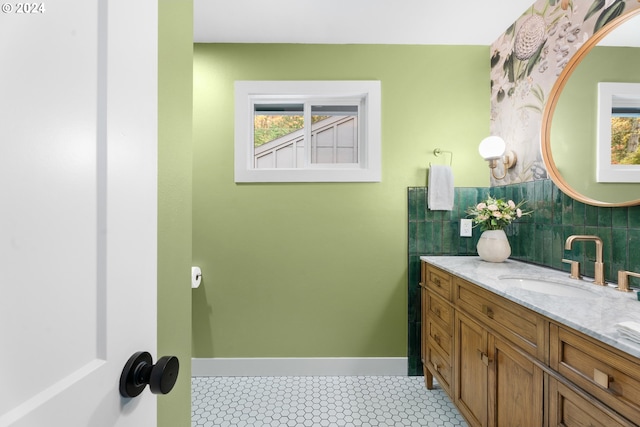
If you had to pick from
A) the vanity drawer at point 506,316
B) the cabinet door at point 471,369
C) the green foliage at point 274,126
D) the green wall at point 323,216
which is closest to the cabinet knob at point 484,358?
the cabinet door at point 471,369

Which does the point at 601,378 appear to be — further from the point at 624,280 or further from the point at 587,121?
the point at 587,121

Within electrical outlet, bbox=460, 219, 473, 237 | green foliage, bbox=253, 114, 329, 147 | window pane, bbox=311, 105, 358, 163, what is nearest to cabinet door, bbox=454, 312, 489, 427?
electrical outlet, bbox=460, 219, 473, 237

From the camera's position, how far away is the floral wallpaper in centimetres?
141

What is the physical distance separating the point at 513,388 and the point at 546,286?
22.4 inches

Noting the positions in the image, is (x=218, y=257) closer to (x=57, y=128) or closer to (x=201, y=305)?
(x=201, y=305)

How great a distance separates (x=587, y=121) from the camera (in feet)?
4.54

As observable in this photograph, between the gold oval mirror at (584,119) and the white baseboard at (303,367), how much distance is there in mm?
1539

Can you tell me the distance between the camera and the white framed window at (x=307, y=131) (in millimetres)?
2090

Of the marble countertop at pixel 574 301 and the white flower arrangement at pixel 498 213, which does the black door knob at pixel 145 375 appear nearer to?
the marble countertop at pixel 574 301

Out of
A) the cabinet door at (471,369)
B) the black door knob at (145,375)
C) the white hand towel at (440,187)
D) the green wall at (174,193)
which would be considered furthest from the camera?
the white hand towel at (440,187)

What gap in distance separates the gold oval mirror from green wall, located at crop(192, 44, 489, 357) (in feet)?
1.84

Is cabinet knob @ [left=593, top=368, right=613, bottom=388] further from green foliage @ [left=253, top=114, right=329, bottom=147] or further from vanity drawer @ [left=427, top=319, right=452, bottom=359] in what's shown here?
green foliage @ [left=253, top=114, right=329, bottom=147]

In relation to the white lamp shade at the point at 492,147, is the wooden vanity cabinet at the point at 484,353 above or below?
below

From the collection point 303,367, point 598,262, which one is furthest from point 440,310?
point 303,367
